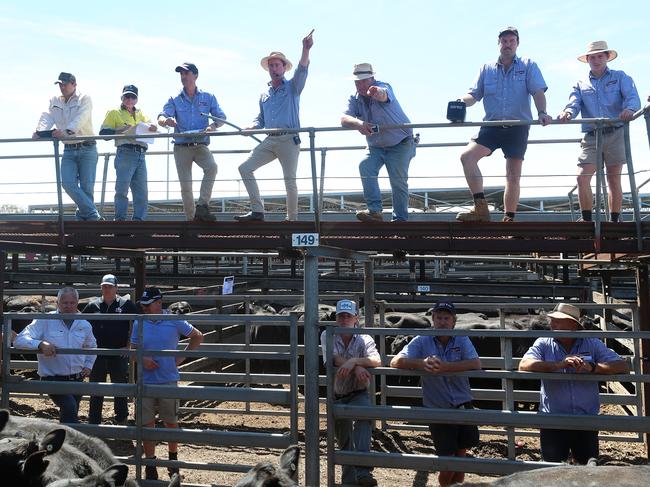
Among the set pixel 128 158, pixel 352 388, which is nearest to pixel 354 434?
pixel 352 388

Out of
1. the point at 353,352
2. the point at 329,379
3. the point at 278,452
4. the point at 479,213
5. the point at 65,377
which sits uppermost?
the point at 479,213

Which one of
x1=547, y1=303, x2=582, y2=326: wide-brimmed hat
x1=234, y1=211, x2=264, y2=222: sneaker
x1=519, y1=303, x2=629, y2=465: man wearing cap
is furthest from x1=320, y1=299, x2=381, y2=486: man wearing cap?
x1=234, y1=211, x2=264, y2=222: sneaker

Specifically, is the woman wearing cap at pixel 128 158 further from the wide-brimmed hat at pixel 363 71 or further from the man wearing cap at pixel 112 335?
the wide-brimmed hat at pixel 363 71

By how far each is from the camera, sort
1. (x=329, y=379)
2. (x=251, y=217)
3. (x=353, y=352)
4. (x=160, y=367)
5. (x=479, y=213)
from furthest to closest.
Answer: (x=251, y=217) < (x=479, y=213) < (x=160, y=367) < (x=353, y=352) < (x=329, y=379)

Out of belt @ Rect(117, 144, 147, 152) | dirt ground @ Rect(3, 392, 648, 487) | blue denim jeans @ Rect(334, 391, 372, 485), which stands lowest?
dirt ground @ Rect(3, 392, 648, 487)

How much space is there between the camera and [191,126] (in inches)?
342

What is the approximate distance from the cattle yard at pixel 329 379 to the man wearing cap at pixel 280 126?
0.66 m

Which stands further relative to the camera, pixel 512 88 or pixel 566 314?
pixel 512 88

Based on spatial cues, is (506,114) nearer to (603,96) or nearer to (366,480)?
(603,96)

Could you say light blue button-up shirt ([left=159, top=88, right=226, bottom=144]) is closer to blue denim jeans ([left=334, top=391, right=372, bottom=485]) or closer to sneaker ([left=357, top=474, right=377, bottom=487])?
blue denim jeans ([left=334, top=391, right=372, bottom=485])

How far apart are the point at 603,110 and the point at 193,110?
451cm

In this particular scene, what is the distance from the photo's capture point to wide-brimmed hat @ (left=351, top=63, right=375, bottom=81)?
25.5ft

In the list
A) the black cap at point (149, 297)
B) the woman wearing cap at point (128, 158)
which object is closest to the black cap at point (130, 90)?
the woman wearing cap at point (128, 158)

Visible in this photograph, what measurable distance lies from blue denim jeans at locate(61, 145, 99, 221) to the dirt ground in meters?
2.74
